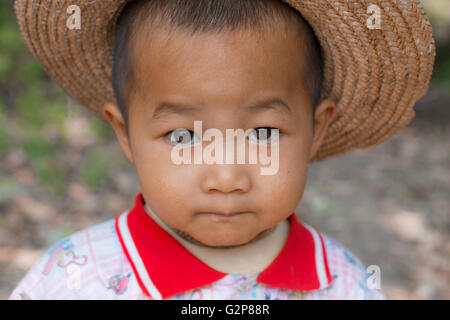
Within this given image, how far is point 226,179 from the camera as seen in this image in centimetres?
122

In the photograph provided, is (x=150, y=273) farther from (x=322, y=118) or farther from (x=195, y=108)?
(x=322, y=118)

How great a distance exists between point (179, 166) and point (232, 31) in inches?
14.5

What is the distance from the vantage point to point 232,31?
1.23 meters

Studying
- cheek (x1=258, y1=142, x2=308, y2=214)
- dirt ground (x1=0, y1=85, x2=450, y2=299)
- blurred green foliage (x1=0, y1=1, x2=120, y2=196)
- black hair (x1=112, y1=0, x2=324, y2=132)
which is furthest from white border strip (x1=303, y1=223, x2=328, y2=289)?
blurred green foliage (x1=0, y1=1, x2=120, y2=196)

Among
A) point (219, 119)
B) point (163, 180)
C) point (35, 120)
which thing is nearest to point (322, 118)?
point (219, 119)

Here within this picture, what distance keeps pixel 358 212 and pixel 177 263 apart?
2.74 meters

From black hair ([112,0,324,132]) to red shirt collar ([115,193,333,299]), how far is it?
32cm

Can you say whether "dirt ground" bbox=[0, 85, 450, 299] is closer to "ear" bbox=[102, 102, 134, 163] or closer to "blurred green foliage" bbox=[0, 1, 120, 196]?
"blurred green foliage" bbox=[0, 1, 120, 196]

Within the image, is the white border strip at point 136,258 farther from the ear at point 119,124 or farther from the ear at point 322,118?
the ear at point 322,118

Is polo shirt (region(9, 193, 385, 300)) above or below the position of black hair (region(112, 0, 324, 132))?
below

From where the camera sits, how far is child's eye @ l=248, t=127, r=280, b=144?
4.21 feet

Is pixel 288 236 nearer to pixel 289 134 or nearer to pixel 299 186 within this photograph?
pixel 299 186

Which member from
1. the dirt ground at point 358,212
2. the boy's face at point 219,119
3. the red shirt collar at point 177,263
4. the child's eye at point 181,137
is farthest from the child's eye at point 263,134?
the dirt ground at point 358,212
